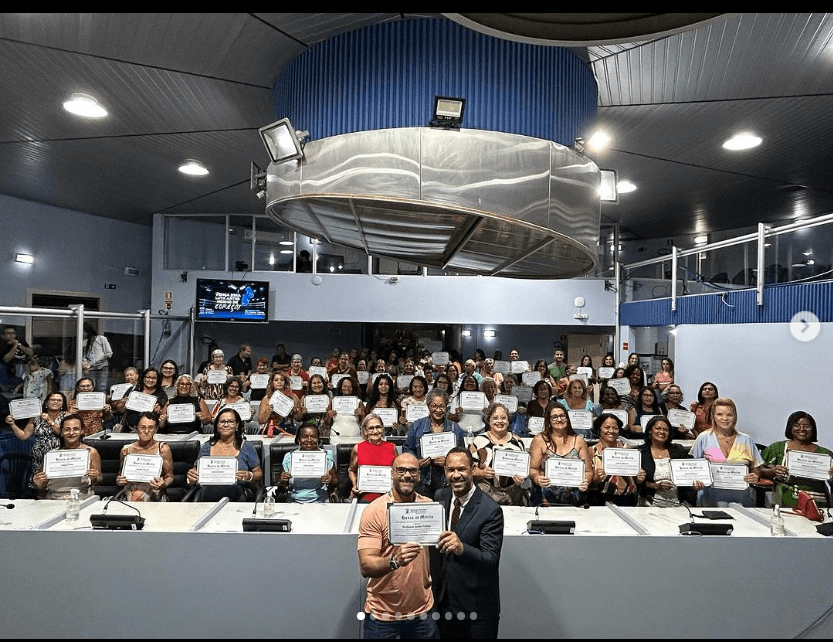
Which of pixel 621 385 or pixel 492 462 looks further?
pixel 621 385

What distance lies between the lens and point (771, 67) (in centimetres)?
460

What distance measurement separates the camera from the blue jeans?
101 inches

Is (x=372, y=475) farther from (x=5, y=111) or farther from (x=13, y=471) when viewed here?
(x=5, y=111)

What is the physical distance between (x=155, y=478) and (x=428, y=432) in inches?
86.7

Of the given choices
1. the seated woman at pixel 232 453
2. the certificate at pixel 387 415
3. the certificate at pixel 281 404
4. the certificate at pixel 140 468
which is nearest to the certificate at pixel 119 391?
the certificate at pixel 281 404

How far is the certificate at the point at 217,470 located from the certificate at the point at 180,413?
2.44m

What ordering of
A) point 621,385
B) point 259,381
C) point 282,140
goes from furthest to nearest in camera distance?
1. point 259,381
2. point 621,385
3. point 282,140

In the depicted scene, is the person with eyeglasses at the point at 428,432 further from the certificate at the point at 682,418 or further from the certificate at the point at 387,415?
the certificate at the point at 682,418

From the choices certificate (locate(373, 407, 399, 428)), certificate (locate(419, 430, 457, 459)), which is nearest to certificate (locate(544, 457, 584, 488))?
certificate (locate(419, 430, 457, 459))

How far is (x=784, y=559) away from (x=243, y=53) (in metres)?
4.95

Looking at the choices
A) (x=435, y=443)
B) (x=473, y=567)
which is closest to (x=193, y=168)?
(x=435, y=443)

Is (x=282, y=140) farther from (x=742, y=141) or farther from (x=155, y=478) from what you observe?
(x=742, y=141)

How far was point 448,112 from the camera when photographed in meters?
4.19
